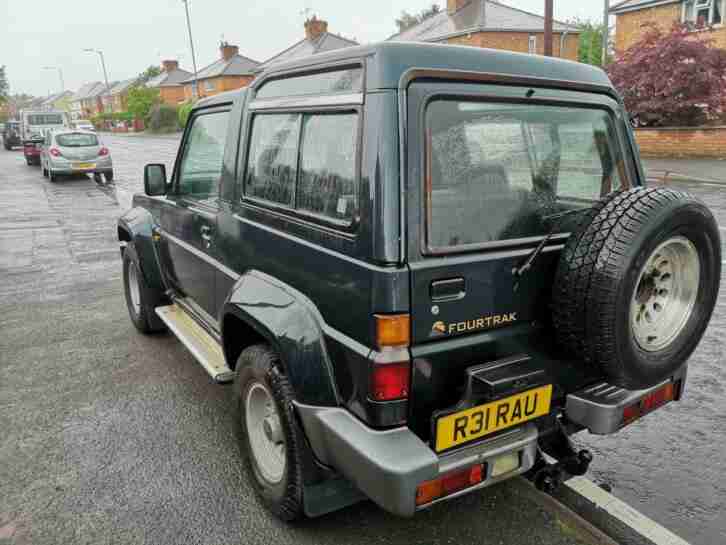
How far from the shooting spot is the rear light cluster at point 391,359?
2.14m

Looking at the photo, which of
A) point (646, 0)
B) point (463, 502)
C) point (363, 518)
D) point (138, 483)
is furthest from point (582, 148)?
point (646, 0)

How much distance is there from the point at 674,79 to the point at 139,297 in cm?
1964

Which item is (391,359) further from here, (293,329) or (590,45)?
(590,45)

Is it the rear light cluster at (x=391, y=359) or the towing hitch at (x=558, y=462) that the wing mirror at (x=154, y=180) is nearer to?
the rear light cluster at (x=391, y=359)

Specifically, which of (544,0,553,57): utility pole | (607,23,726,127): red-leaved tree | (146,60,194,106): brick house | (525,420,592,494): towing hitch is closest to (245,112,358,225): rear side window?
(525,420,592,494): towing hitch

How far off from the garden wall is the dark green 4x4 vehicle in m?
17.9

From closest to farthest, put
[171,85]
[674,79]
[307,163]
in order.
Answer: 1. [307,163]
2. [674,79]
3. [171,85]

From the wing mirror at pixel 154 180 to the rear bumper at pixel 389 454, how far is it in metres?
2.56

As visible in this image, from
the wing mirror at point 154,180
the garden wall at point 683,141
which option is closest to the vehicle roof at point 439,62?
the wing mirror at point 154,180

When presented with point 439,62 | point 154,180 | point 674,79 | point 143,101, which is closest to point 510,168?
point 439,62

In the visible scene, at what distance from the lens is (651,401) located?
2.77m

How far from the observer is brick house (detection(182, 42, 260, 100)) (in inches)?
2389

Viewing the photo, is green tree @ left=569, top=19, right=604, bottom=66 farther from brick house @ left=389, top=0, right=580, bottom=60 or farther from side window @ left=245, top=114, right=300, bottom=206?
side window @ left=245, top=114, right=300, bottom=206

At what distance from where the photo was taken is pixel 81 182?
18.8 meters
